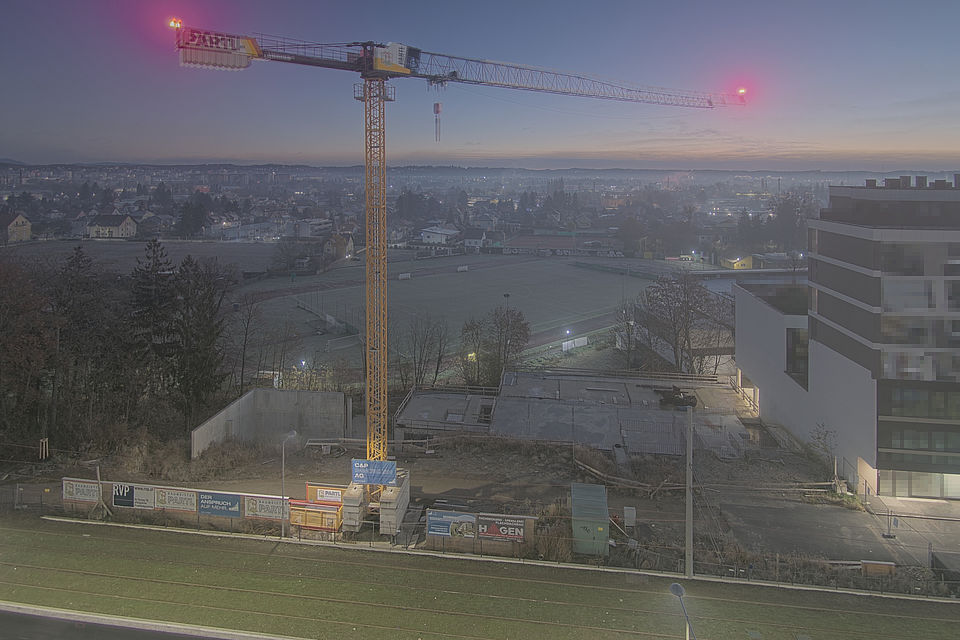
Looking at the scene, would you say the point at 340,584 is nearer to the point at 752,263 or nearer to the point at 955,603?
the point at 955,603

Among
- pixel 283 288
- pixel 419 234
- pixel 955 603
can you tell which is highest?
pixel 419 234

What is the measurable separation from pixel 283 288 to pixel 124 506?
30412 mm

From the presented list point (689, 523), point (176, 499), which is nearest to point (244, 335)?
point (176, 499)

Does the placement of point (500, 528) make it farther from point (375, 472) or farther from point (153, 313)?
point (153, 313)

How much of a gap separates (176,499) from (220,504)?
860 mm

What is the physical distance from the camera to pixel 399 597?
30.3 ft

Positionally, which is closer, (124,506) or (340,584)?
(340,584)

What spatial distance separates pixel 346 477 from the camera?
1434 centimetres

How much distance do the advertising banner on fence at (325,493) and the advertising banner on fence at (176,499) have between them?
1944 mm

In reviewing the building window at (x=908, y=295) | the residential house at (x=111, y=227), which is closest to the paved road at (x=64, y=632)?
the building window at (x=908, y=295)

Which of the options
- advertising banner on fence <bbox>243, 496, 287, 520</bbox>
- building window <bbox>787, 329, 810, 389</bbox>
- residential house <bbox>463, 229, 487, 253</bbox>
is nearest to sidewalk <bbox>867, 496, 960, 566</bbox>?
building window <bbox>787, 329, 810, 389</bbox>

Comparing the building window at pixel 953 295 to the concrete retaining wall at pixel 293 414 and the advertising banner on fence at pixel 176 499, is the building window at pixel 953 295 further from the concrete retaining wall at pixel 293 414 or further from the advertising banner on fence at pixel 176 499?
the advertising banner on fence at pixel 176 499

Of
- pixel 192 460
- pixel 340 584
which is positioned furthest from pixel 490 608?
pixel 192 460

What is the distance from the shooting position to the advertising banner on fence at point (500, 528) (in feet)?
34.5
